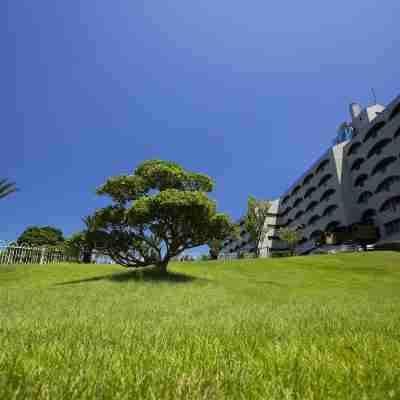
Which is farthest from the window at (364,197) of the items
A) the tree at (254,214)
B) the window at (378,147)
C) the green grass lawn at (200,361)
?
the green grass lawn at (200,361)

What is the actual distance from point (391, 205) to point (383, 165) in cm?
767

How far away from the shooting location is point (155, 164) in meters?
16.7

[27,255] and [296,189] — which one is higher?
[296,189]

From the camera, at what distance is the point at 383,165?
156ft

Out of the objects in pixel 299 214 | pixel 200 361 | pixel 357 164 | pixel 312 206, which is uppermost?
pixel 357 164

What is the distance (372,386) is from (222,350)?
3.94 feet

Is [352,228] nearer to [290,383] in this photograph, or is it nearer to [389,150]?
[389,150]

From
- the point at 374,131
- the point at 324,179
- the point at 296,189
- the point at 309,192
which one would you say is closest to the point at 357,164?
the point at 374,131

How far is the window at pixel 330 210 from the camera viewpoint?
56050 millimetres

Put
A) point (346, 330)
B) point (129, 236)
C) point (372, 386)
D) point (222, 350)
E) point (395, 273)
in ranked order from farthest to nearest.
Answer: point (395, 273) < point (129, 236) < point (346, 330) < point (222, 350) < point (372, 386)

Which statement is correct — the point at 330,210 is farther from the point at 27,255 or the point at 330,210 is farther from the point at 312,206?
the point at 27,255

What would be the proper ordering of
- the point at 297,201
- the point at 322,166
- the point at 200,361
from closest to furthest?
the point at 200,361 < the point at 322,166 < the point at 297,201

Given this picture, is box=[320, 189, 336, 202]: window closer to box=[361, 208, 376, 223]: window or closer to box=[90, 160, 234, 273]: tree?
box=[361, 208, 376, 223]: window

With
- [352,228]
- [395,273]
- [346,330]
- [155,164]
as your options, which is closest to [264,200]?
[352,228]
